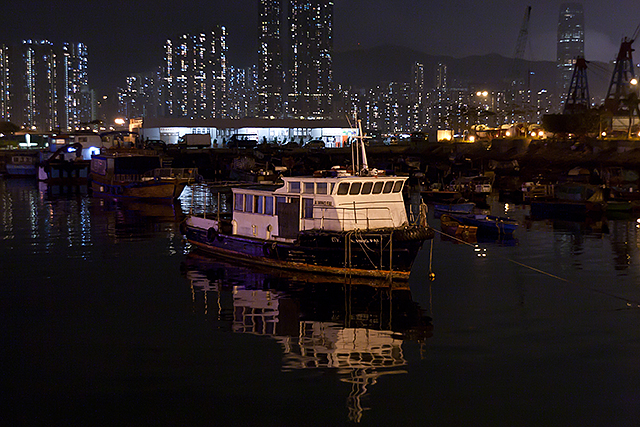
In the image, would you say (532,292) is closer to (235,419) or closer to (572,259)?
(572,259)

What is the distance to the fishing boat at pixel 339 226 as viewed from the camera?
2706 centimetres

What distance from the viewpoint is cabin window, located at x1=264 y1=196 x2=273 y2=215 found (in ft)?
99.6

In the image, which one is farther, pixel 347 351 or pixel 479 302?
pixel 479 302

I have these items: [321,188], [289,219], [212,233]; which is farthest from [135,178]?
[321,188]

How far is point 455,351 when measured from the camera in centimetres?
1975

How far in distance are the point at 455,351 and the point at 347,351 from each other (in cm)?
311

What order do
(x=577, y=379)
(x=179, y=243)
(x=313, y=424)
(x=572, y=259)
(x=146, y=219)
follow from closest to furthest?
(x=313, y=424) → (x=577, y=379) → (x=572, y=259) → (x=179, y=243) → (x=146, y=219)

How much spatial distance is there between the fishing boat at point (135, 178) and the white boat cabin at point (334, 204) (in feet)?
Result: 107

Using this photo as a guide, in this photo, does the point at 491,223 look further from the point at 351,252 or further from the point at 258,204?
the point at 351,252

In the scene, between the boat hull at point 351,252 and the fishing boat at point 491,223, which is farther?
the fishing boat at point 491,223

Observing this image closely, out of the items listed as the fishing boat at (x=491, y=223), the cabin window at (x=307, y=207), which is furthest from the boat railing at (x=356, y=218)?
the fishing boat at (x=491, y=223)

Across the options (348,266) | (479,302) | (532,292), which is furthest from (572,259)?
(348,266)

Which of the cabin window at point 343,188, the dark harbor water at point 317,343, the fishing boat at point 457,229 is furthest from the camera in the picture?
the fishing boat at point 457,229

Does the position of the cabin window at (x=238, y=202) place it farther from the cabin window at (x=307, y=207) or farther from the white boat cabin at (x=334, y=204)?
the cabin window at (x=307, y=207)
